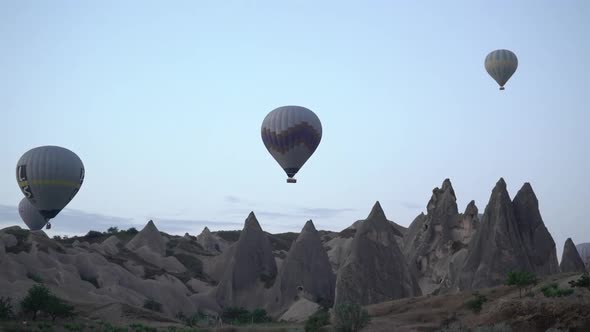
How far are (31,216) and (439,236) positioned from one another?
176ft

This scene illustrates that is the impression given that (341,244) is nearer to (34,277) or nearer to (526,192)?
(526,192)

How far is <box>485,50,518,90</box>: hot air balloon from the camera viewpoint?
69812 mm

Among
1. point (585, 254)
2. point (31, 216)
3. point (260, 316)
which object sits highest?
point (31, 216)

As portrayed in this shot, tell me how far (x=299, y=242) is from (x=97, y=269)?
17331mm

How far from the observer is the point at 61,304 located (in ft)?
162

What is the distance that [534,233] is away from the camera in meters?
59.1

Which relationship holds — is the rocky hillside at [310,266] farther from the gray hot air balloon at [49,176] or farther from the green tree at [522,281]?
the green tree at [522,281]

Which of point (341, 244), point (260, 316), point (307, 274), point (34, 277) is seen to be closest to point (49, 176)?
point (34, 277)

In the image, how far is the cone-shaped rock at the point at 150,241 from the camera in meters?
94.3

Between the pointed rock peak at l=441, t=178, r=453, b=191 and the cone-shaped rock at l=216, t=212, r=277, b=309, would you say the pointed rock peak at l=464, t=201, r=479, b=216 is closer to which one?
the pointed rock peak at l=441, t=178, r=453, b=191

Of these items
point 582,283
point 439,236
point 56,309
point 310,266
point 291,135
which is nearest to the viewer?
point 582,283

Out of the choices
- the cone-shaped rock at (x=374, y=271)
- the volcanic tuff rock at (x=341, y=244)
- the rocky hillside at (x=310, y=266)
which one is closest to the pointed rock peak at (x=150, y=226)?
the rocky hillside at (x=310, y=266)

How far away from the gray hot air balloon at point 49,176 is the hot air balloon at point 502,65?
34.1 metres

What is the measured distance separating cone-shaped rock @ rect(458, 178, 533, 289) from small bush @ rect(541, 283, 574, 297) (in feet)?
55.2
